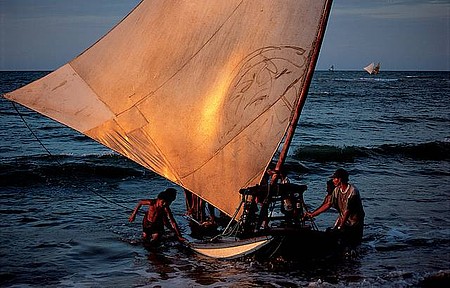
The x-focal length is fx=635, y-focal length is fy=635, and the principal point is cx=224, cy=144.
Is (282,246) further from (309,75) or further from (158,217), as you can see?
(158,217)

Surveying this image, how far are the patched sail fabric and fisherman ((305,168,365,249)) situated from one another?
1975 mm

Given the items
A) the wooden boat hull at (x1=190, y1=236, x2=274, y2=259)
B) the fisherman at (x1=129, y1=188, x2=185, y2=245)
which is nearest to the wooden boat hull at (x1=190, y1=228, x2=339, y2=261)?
the wooden boat hull at (x1=190, y1=236, x2=274, y2=259)

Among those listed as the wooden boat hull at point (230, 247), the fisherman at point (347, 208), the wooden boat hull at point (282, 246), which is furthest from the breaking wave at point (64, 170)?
the fisherman at point (347, 208)

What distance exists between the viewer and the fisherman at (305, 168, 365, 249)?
10672mm

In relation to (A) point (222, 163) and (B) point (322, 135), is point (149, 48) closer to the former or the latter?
(A) point (222, 163)

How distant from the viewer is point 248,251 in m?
9.67

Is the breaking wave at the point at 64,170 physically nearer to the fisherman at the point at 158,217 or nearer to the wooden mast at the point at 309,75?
the fisherman at the point at 158,217

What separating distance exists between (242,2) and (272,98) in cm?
160

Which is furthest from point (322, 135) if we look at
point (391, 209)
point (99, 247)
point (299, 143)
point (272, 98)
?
point (272, 98)

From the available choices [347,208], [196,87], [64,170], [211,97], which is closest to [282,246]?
[347,208]

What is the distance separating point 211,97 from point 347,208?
9.85 ft

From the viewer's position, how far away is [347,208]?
10680 millimetres

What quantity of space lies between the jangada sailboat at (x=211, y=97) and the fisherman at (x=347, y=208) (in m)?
0.93

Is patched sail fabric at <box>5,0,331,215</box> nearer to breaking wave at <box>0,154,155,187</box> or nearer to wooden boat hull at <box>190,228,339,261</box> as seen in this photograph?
wooden boat hull at <box>190,228,339,261</box>
